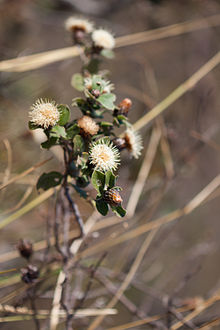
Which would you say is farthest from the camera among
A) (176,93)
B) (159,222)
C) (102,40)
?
(176,93)

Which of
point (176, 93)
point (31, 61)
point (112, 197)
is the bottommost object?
point (112, 197)

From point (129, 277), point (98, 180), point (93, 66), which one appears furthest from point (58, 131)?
point (129, 277)

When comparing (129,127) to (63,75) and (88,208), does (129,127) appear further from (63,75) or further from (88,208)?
(63,75)

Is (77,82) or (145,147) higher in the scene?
(145,147)

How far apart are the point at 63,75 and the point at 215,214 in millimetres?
1106

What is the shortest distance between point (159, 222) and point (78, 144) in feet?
2.43

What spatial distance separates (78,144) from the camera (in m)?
0.72

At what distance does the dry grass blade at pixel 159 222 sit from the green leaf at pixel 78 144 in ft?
1.73

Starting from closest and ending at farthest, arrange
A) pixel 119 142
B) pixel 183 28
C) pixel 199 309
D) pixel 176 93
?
pixel 119 142
pixel 199 309
pixel 176 93
pixel 183 28

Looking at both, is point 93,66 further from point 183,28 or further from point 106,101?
point 183,28

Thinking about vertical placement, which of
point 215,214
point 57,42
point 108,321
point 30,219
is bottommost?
point 108,321

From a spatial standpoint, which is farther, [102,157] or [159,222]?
[159,222]

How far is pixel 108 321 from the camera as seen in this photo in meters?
1.14

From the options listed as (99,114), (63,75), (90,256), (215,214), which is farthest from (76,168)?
(63,75)
